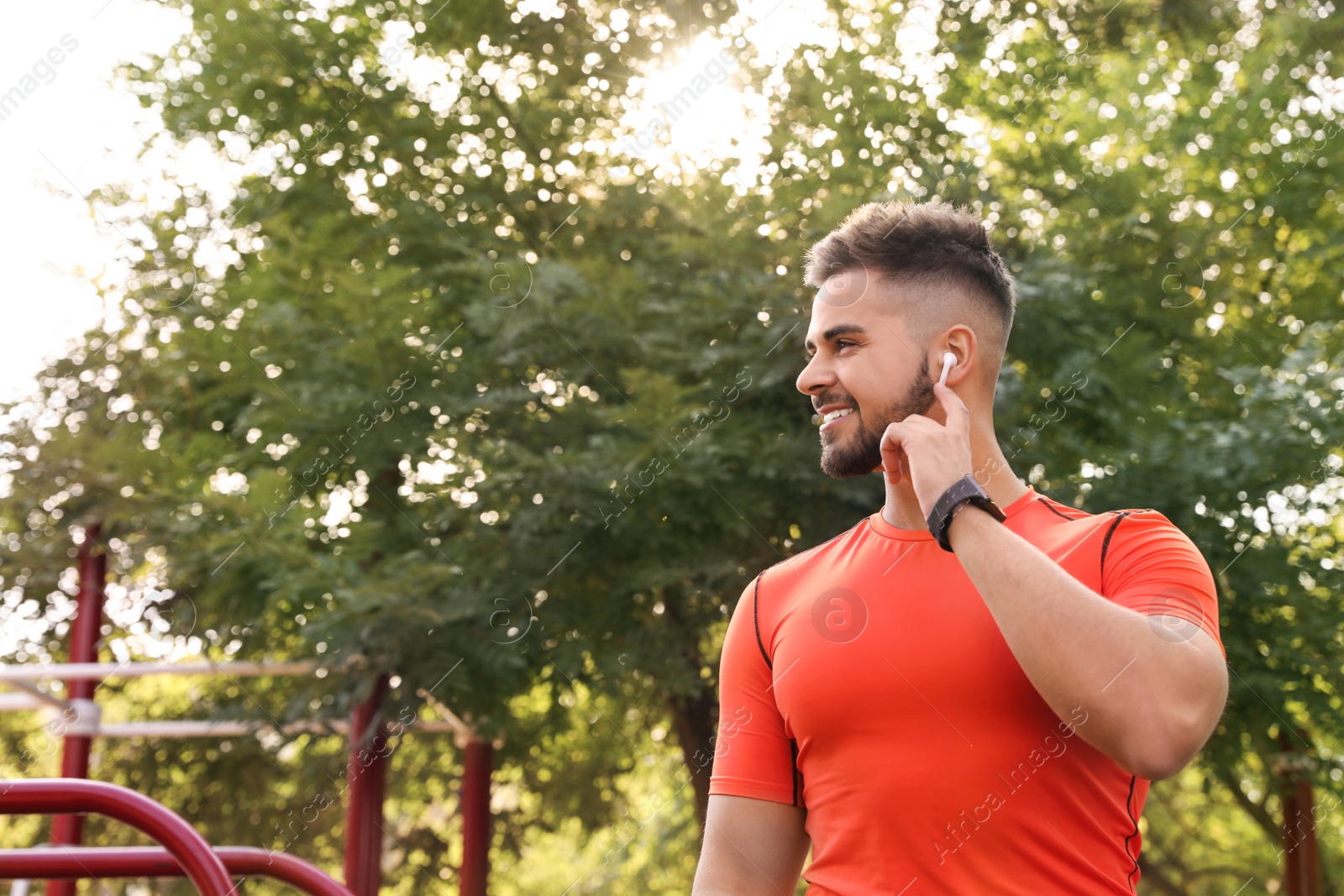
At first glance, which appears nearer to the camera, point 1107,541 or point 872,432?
point 1107,541

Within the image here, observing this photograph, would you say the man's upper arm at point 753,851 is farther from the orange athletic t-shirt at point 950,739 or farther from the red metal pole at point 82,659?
the red metal pole at point 82,659

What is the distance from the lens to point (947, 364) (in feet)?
6.86

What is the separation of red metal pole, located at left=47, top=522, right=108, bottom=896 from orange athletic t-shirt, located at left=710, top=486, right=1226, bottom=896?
5.11 metres

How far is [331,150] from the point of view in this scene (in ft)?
24.6

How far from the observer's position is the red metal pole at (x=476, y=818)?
704 cm

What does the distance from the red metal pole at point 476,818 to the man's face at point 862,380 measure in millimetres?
5423

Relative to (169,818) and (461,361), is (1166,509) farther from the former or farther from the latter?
(169,818)

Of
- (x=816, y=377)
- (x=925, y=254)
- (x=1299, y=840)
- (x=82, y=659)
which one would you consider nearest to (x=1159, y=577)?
(x=816, y=377)

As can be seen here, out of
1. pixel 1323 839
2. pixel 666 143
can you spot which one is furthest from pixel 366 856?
pixel 1323 839

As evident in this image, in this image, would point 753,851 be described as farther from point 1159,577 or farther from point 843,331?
point 843,331

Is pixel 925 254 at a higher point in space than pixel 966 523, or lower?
higher

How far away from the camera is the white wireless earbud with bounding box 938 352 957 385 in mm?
2072

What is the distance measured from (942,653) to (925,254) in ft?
2.75

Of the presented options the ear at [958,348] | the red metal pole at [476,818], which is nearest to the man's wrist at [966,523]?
the ear at [958,348]
